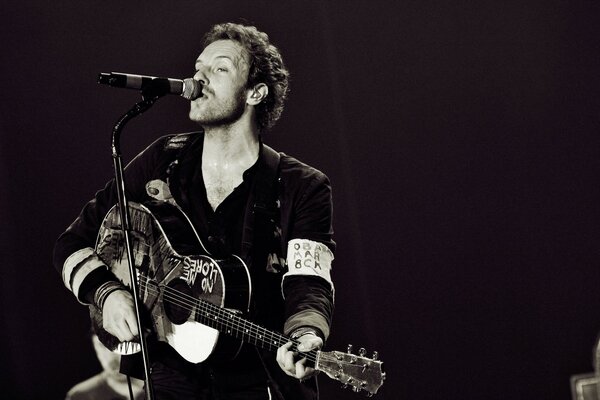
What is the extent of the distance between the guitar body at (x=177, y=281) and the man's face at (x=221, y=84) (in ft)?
1.39

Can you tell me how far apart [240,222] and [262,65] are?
0.73m

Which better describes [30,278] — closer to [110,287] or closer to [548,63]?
[110,287]

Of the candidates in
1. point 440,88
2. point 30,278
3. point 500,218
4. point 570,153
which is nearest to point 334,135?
point 440,88

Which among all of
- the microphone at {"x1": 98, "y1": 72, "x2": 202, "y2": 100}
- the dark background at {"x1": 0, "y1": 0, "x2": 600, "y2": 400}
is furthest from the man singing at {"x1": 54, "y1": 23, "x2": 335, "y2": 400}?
the microphone at {"x1": 98, "y1": 72, "x2": 202, "y2": 100}

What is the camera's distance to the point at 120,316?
2732 millimetres

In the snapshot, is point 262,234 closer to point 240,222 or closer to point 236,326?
point 240,222

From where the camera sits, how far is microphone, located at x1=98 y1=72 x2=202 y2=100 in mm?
2260

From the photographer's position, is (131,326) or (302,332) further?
(131,326)

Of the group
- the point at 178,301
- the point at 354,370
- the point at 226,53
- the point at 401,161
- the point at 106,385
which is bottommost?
the point at 106,385

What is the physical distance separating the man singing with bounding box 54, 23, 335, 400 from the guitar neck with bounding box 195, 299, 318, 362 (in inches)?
2.9

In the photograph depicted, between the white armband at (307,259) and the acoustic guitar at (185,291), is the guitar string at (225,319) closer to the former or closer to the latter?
the acoustic guitar at (185,291)

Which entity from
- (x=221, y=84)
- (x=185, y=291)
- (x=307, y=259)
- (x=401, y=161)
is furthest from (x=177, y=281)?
(x=401, y=161)

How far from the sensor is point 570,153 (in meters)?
3.64

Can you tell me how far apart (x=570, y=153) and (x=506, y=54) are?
1.81ft
